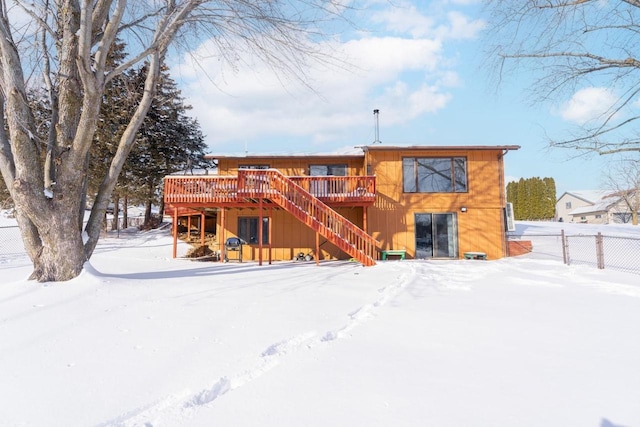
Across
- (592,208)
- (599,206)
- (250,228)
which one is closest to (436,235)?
(250,228)

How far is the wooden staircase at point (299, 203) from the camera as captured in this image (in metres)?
10.6

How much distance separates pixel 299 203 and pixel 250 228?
3.75 m

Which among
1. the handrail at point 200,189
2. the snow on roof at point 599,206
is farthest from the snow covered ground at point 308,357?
the snow on roof at point 599,206

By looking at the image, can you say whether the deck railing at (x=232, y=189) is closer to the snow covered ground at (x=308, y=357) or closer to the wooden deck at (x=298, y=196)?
the wooden deck at (x=298, y=196)

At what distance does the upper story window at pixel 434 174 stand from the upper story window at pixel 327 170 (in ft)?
8.21

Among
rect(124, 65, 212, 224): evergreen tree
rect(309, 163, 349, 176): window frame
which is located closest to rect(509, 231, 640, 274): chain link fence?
rect(309, 163, 349, 176): window frame

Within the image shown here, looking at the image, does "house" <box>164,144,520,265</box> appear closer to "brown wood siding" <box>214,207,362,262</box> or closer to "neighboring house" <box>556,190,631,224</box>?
"brown wood siding" <box>214,207,362,262</box>

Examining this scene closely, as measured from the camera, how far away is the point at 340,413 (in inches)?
80.1

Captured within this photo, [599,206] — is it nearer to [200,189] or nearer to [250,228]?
[250,228]

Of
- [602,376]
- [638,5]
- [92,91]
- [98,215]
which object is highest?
[638,5]

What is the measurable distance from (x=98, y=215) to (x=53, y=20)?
12.0 feet

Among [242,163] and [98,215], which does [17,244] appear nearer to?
[242,163]

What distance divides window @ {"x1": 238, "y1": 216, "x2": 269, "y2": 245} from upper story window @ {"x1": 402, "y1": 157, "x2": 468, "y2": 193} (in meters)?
5.83

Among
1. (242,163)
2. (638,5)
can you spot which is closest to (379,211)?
(242,163)
